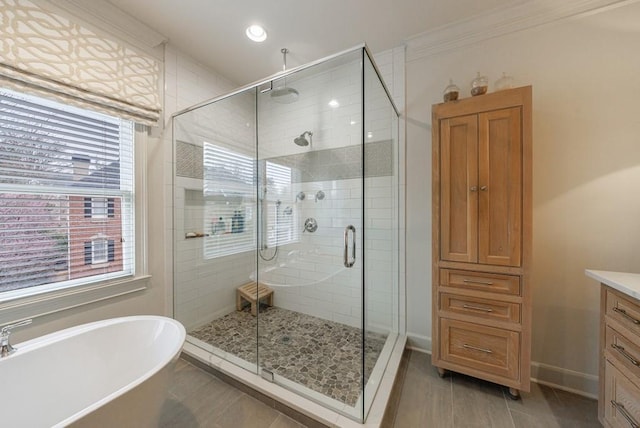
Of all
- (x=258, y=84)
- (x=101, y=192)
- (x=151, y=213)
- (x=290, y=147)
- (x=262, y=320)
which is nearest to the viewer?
(x=101, y=192)

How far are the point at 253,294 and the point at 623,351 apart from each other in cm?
253

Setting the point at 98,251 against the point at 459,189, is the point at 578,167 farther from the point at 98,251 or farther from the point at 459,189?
the point at 98,251

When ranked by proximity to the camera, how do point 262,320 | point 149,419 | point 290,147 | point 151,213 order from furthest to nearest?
1. point 290,147
2. point 262,320
3. point 151,213
4. point 149,419

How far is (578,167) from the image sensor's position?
1.57 m

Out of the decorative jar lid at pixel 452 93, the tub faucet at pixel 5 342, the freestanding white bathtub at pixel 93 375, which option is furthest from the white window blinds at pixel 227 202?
the decorative jar lid at pixel 452 93

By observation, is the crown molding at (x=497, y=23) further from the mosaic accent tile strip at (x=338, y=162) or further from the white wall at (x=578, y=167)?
the mosaic accent tile strip at (x=338, y=162)

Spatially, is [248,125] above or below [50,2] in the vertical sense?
below

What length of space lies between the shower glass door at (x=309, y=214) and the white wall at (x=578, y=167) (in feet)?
4.26

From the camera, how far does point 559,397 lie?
1533 mm

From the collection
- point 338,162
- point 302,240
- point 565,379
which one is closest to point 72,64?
point 338,162

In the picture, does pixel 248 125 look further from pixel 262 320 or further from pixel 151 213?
pixel 262 320

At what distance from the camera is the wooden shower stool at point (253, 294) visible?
234cm

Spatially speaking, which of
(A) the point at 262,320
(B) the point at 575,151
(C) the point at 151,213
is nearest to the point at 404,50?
(B) the point at 575,151

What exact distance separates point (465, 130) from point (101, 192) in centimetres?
270
